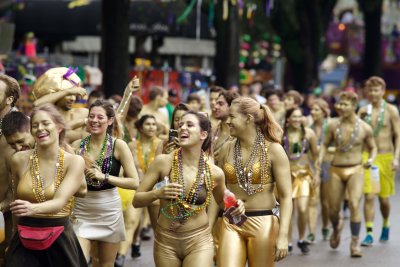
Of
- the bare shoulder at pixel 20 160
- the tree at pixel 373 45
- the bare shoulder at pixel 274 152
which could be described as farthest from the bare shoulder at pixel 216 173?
the tree at pixel 373 45

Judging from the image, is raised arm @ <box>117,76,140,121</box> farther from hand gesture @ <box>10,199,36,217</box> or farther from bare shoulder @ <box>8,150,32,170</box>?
hand gesture @ <box>10,199,36,217</box>

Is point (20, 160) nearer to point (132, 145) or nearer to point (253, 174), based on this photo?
point (253, 174)

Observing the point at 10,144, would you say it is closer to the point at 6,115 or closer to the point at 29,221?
the point at 6,115

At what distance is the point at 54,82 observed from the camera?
10.9m

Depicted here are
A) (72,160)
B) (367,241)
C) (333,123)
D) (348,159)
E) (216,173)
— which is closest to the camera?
(72,160)

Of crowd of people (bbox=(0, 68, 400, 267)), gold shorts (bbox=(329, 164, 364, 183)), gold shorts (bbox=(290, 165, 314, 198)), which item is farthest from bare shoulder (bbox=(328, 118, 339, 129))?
crowd of people (bbox=(0, 68, 400, 267))

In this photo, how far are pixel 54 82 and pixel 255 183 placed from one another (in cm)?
262

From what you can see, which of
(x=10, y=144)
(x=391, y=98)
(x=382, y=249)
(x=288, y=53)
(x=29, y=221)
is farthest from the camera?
(x=288, y=53)

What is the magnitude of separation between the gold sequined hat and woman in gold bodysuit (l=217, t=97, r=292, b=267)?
2168mm

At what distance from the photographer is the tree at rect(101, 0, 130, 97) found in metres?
21.8

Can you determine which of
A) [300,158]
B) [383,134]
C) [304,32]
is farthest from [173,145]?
[304,32]

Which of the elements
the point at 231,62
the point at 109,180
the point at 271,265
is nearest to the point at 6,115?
the point at 109,180

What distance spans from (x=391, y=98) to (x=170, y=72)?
829cm

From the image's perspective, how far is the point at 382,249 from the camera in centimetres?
1454
